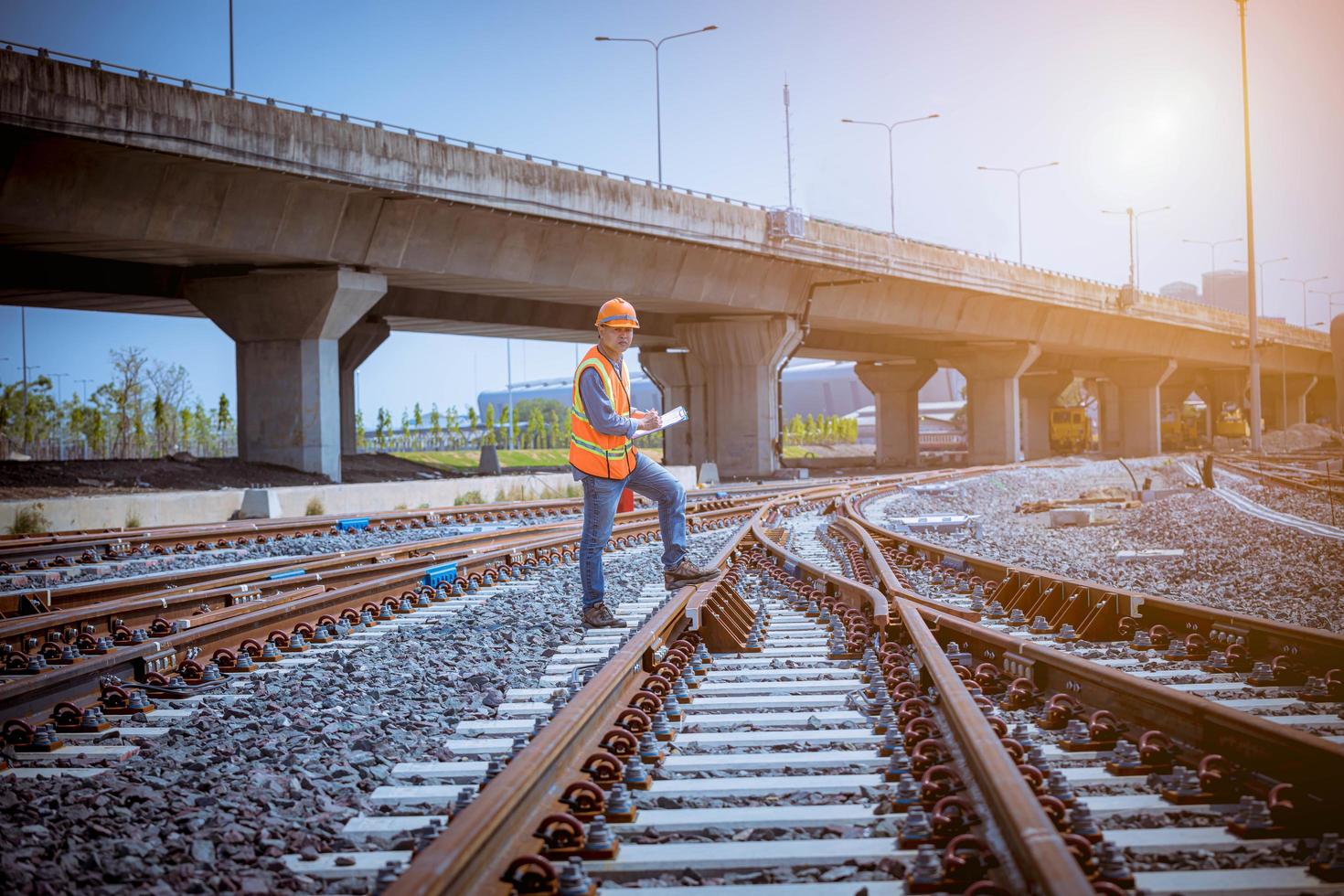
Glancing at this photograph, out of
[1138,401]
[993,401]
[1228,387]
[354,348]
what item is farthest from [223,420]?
[1228,387]

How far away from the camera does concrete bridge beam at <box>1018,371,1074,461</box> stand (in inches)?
2817

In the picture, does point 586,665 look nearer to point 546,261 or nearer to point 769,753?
point 769,753

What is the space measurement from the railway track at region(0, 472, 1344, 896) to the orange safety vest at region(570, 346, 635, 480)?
114 centimetres

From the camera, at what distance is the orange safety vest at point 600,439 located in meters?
7.60

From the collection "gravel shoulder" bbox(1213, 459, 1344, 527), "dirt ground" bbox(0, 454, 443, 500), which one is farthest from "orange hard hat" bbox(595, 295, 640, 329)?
"dirt ground" bbox(0, 454, 443, 500)

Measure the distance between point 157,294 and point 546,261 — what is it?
30.4 ft

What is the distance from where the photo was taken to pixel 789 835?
3.45 meters

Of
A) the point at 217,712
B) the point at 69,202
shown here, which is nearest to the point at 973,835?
the point at 217,712

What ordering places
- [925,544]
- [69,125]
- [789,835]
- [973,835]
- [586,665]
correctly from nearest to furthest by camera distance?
[973,835]
[789,835]
[586,665]
[925,544]
[69,125]

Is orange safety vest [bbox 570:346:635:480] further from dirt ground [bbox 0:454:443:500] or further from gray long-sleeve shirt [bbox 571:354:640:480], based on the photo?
dirt ground [bbox 0:454:443:500]

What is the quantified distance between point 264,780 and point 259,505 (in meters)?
16.6

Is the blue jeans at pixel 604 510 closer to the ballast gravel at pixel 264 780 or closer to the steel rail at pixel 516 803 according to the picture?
the ballast gravel at pixel 264 780

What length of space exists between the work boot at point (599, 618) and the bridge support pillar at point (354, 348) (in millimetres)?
29531

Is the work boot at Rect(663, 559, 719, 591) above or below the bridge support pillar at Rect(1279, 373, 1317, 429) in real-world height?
below
